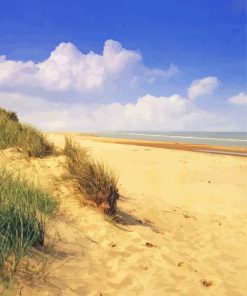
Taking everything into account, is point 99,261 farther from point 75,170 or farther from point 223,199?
point 223,199

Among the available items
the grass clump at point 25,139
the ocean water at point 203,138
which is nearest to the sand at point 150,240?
the grass clump at point 25,139

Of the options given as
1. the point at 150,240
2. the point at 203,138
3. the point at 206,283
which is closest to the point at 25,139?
the point at 150,240

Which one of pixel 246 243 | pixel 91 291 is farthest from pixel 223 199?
pixel 91 291

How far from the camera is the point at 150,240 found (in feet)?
21.5

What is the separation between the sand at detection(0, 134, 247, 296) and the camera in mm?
4797

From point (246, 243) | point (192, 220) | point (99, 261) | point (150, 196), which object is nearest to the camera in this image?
point (99, 261)

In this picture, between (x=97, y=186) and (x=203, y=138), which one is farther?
(x=203, y=138)

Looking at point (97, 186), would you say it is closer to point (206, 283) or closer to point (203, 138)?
point (206, 283)

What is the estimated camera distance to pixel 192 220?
8953mm

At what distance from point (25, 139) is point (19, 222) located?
702 centimetres

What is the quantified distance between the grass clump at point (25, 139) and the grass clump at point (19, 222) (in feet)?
13.8

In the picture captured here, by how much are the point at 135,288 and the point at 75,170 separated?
3.52 m

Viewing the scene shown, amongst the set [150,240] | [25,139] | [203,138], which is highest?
[25,139]

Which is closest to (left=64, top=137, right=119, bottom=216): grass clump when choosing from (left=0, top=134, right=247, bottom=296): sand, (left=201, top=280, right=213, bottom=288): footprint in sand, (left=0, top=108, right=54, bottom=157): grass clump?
(left=0, top=134, right=247, bottom=296): sand
